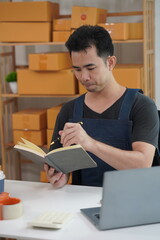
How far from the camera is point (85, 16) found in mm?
3320

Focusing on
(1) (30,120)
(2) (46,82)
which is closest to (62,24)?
(2) (46,82)


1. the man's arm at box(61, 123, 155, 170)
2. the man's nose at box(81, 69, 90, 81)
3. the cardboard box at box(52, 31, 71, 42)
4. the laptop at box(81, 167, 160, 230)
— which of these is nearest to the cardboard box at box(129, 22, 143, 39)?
the cardboard box at box(52, 31, 71, 42)

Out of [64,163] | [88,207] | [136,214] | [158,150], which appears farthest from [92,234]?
[158,150]

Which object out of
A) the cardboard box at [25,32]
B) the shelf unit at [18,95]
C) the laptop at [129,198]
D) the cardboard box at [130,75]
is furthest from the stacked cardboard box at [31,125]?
the laptop at [129,198]

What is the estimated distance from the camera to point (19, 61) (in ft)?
13.1

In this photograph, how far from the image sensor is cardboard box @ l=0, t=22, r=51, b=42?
3438 millimetres

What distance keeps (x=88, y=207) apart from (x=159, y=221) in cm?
29

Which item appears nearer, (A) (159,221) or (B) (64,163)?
(A) (159,221)

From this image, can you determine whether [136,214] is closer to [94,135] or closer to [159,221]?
[159,221]

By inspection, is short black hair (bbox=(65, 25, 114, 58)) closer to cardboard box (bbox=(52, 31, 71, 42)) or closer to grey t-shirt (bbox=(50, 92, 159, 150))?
grey t-shirt (bbox=(50, 92, 159, 150))

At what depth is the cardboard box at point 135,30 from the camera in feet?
A: 10.8

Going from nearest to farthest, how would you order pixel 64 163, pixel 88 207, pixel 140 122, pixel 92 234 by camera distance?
pixel 92 234 → pixel 88 207 → pixel 64 163 → pixel 140 122

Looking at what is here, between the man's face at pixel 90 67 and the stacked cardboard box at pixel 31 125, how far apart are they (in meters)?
1.55

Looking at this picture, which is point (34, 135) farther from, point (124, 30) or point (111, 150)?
point (111, 150)
